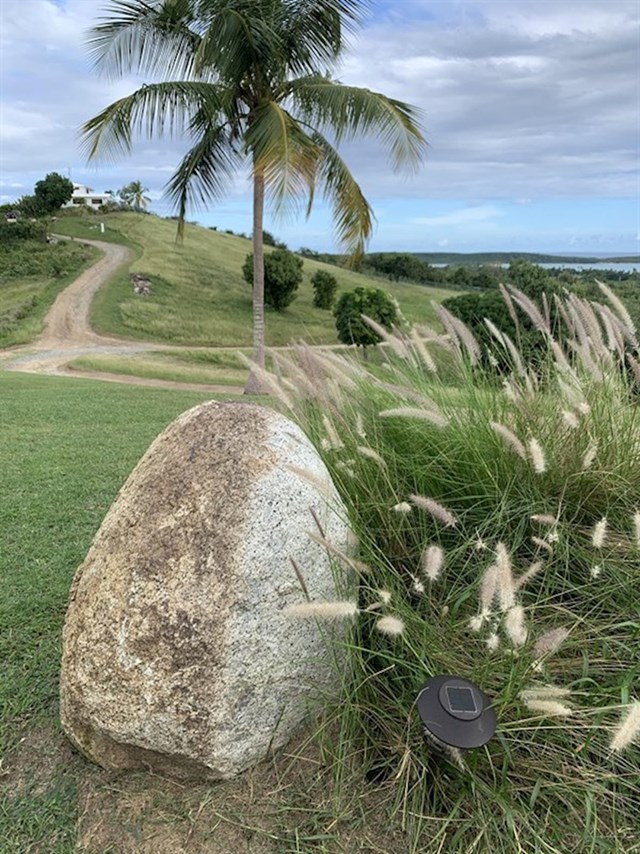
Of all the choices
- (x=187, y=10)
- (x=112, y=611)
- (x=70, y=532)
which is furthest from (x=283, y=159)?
(x=112, y=611)

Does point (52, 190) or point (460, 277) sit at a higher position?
point (52, 190)

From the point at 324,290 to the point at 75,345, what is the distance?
1509 cm

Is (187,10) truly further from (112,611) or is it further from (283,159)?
(112,611)

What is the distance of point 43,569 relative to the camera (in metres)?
Answer: 3.24

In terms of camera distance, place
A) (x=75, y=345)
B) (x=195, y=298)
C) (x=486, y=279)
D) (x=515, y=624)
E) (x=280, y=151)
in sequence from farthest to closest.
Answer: (x=195, y=298) → (x=486, y=279) → (x=75, y=345) → (x=280, y=151) → (x=515, y=624)

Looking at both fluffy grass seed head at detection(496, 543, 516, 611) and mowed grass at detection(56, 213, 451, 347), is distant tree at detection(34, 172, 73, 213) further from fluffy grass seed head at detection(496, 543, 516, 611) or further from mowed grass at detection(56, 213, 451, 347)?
fluffy grass seed head at detection(496, 543, 516, 611)

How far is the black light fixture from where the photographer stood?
4.83 ft

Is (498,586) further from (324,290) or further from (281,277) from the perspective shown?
(324,290)

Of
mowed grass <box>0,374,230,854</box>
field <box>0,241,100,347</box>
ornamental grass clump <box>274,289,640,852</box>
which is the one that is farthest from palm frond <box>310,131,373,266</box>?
field <box>0,241,100,347</box>

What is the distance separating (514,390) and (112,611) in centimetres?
171

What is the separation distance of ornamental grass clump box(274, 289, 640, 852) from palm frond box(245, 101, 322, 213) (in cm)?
808

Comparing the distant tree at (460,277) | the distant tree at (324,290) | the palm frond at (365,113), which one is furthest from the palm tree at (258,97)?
the distant tree at (460,277)

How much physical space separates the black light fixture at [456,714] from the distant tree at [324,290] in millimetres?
33674

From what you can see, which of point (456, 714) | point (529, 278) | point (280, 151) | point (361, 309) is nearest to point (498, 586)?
point (456, 714)
